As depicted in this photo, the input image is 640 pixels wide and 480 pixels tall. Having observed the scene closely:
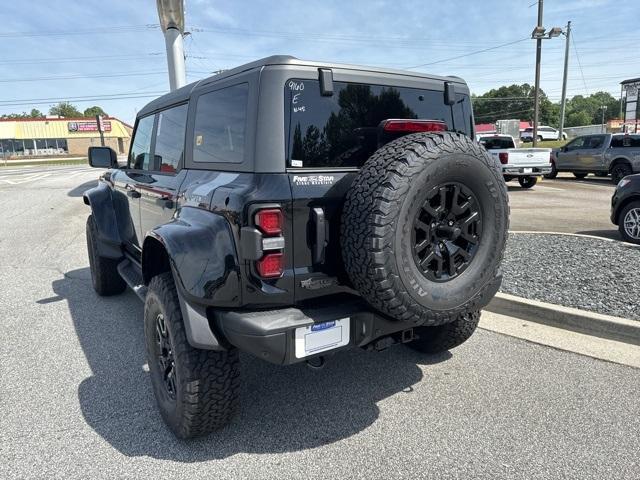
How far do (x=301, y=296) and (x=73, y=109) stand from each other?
14444cm

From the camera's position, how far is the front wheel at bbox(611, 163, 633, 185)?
15.7m

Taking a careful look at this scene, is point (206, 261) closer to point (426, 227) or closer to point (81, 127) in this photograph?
point (426, 227)

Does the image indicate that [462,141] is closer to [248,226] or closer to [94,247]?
[248,226]

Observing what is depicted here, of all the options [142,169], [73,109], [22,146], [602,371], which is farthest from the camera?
[73,109]

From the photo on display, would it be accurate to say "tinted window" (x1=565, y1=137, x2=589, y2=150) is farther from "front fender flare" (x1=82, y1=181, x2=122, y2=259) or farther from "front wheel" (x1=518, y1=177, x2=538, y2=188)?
"front fender flare" (x1=82, y1=181, x2=122, y2=259)

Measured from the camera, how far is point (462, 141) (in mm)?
2365

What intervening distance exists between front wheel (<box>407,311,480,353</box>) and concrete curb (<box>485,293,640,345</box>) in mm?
988

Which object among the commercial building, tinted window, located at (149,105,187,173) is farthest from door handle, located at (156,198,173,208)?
the commercial building

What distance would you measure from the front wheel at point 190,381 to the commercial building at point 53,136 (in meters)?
72.0

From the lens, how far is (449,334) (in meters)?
3.40

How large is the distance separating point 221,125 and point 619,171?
56.4 ft

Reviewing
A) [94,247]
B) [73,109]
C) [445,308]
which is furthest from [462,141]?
[73,109]

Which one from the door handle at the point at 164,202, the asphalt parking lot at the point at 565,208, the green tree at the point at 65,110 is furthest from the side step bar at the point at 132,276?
the green tree at the point at 65,110

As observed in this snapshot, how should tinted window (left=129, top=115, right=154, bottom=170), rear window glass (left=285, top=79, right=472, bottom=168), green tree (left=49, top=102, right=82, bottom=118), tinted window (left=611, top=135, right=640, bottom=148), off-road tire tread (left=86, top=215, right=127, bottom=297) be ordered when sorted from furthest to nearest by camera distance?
green tree (left=49, top=102, right=82, bottom=118) < tinted window (left=611, top=135, right=640, bottom=148) < off-road tire tread (left=86, top=215, right=127, bottom=297) < tinted window (left=129, top=115, right=154, bottom=170) < rear window glass (left=285, top=79, right=472, bottom=168)
